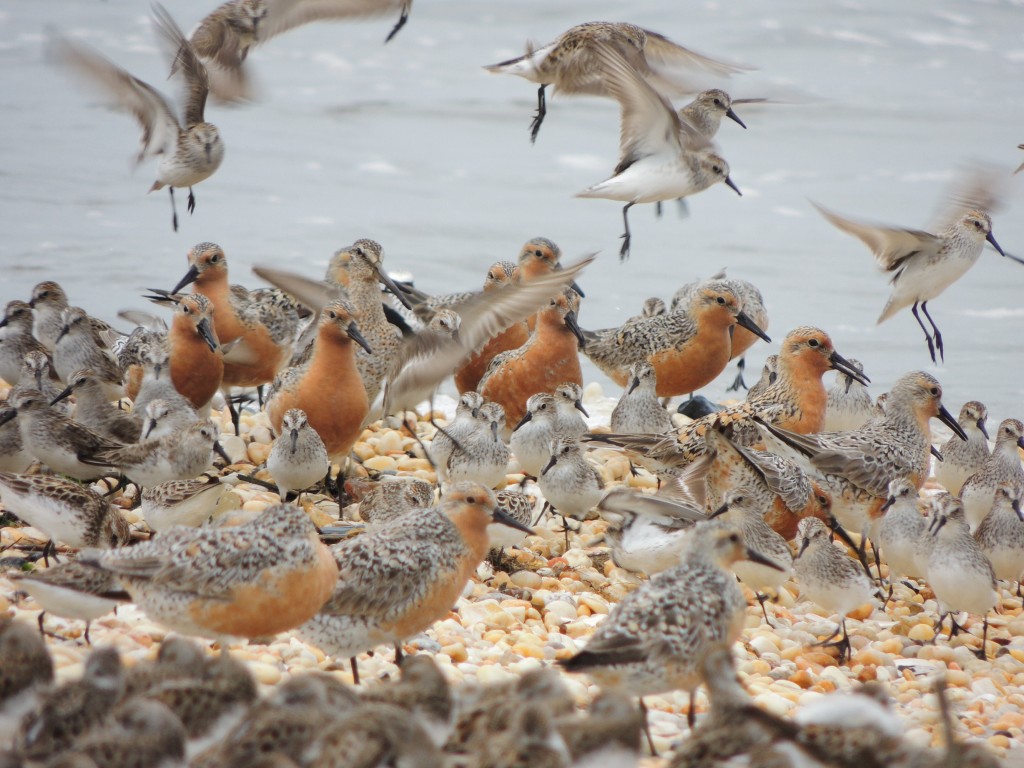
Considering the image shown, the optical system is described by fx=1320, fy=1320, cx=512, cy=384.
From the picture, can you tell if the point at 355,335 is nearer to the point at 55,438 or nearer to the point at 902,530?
the point at 55,438

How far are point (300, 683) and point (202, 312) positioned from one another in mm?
4786

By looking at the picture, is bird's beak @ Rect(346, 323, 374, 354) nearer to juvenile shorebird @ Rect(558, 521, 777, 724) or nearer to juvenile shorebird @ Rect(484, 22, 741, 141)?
juvenile shorebird @ Rect(484, 22, 741, 141)

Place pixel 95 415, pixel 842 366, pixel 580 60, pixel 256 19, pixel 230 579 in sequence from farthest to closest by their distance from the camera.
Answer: pixel 580 60 → pixel 256 19 → pixel 842 366 → pixel 95 415 → pixel 230 579

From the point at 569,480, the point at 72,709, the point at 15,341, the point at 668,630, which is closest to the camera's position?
the point at 72,709

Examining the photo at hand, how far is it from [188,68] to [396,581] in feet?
16.0

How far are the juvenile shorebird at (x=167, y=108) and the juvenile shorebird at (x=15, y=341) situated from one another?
4.72 feet

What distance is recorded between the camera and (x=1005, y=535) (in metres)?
7.51

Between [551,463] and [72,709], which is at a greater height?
[72,709]

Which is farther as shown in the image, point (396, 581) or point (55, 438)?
point (55, 438)

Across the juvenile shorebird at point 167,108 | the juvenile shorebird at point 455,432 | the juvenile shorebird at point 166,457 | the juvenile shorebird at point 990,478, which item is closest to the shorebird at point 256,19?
the juvenile shorebird at point 167,108

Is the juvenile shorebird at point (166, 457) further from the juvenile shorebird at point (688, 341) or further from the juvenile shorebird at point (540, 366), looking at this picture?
the juvenile shorebird at point (688, 341)

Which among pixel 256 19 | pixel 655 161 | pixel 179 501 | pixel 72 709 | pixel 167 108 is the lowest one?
pixel 179 501

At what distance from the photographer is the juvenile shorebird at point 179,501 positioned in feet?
22.8

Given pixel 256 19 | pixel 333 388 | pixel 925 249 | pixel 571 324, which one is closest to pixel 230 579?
pixel 333 388
